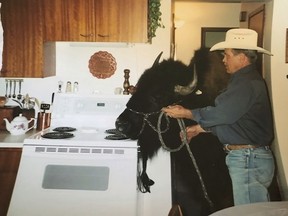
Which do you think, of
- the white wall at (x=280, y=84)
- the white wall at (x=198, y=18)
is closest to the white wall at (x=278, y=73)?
the white wall at (x=280, y=84)

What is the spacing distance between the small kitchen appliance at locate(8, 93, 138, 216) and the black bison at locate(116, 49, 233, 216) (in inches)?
10.5

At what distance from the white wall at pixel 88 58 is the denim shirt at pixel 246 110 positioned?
3.28 feet

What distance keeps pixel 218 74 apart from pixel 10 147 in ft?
5.92

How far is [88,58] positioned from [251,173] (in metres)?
1.82

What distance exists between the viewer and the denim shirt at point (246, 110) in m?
1.91

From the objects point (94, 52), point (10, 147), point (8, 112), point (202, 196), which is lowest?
point (202, 196)

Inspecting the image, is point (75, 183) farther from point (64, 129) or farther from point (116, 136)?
point (64, 129)

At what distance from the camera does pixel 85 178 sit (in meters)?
2.02

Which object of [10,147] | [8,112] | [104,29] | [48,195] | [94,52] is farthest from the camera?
[94,52]

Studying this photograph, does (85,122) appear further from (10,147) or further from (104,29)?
(104,29)

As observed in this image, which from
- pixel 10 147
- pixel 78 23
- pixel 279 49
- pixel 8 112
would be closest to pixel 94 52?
pixel 78 23

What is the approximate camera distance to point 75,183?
200 centimetres

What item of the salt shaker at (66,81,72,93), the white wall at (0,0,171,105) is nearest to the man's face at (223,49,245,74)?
the white wall at (0,0,171,105)

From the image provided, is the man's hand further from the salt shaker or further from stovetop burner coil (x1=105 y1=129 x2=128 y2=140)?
the salt shaker
